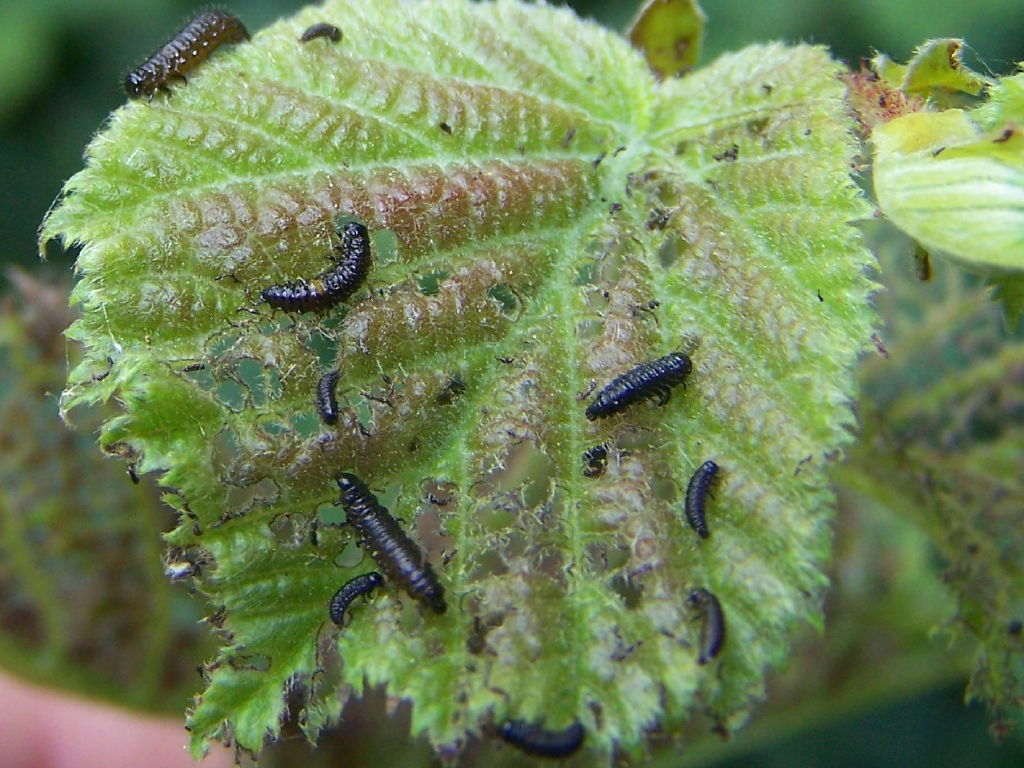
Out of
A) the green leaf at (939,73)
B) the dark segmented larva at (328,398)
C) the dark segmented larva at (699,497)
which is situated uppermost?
the green leaf at (939,73)

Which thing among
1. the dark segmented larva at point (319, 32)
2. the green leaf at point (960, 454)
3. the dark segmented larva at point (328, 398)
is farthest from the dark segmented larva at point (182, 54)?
the green leaf at point (960, 454)

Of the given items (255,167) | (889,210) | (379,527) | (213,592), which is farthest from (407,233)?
(889,210)

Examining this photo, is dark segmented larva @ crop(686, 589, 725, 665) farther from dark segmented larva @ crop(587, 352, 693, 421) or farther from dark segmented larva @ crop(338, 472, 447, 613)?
dark segmented larva @ crop(338, 472, 447, 613)

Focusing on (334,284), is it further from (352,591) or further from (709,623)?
(709,623)

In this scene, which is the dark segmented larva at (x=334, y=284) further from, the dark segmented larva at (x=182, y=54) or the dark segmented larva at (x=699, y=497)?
the dark segmented larva at (x=699, y=497)

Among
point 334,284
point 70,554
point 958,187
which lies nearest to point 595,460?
point 334,284
